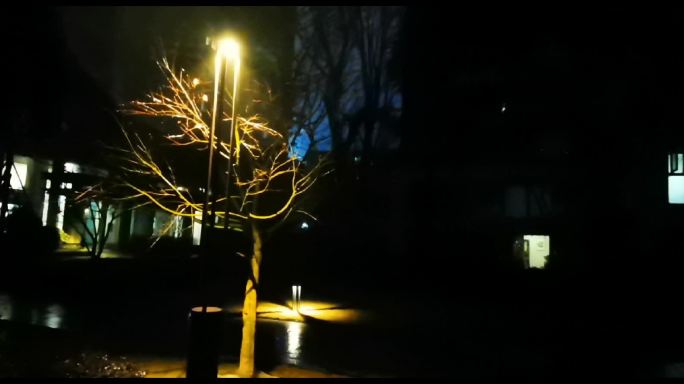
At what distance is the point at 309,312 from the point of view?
606 inches

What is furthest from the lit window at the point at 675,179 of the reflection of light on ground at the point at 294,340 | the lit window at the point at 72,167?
the lit window at the point at 72,167

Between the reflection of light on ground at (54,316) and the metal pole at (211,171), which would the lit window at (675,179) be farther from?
the reflection of light on ground at (54,316)

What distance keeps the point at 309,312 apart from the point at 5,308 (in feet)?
28.1

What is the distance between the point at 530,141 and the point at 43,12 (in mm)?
20676

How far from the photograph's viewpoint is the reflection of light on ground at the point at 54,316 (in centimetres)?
1160

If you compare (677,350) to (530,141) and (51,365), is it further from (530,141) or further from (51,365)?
(530,141)

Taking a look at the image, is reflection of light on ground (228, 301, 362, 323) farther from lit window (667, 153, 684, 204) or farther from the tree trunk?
lit window (667, 153, 684, 204)

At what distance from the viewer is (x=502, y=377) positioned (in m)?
8.48

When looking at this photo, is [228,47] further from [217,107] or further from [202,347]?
[202,347]

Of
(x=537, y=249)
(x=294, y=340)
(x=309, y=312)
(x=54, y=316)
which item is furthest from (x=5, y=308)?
(x=537, y=249)

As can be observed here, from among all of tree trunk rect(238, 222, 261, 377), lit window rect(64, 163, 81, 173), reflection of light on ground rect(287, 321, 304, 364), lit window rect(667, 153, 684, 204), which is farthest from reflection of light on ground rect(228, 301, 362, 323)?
lit window rect(64, 163, 81, 173)

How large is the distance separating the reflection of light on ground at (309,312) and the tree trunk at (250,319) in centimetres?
623

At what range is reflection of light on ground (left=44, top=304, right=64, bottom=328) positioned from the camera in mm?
11602

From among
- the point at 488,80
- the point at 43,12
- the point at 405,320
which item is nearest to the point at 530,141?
the point at 488,80
